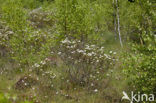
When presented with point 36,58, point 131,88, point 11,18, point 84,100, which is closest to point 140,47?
point 131,88

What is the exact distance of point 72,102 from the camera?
8.62 metres

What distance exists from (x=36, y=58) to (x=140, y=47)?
7.36 meters

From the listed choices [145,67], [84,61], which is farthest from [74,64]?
[145,67]

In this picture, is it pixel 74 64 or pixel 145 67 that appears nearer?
pixel 145 67

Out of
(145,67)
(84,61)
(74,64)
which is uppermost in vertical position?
(145,67)

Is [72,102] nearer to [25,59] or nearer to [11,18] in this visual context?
[25,59]

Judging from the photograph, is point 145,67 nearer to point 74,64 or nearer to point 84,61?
point 84,61

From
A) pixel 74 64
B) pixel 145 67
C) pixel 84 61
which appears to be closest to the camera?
pixel 145 67

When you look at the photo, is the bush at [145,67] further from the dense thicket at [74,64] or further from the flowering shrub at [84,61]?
the flowering shrub at [84,61]

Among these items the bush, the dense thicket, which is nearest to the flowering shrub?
the dense thicket

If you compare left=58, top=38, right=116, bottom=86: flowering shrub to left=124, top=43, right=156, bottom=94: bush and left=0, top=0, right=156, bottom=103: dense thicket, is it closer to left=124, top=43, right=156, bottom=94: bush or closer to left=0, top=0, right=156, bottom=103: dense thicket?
left=0, top=0, right=156, bottom=103: dense thicket

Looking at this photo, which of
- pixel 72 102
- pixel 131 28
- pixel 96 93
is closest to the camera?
pixel 72 102

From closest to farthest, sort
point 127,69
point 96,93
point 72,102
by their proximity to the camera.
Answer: point 127,69, point 72,102, point 96,93

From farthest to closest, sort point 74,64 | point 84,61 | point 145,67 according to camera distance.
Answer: point 74,64 → point 84,61 → point 145,67
